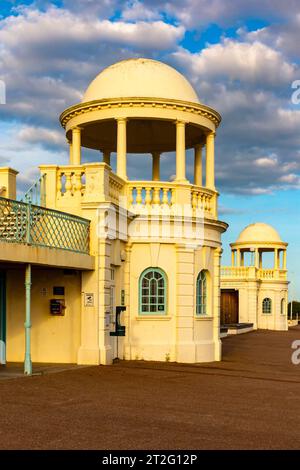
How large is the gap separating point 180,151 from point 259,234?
33267 millimetres

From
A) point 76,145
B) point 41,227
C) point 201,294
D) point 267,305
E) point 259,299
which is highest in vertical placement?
point 76,145

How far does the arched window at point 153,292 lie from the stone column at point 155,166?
456cm

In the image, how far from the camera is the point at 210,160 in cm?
1983

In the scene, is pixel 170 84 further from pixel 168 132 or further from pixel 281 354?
pixel 281 354

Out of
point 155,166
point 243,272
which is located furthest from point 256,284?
point 155,166

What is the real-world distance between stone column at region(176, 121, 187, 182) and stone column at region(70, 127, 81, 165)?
9.26 ft

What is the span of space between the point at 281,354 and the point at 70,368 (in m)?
11.4

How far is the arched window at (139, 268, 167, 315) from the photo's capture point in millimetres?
17922

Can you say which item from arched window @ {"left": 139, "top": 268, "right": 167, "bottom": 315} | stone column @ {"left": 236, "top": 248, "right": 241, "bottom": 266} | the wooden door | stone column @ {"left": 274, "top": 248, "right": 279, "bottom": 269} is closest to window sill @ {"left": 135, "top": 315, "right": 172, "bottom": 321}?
arched window @ {"left": 139, "top": 268, "right": 167, "bottom": 315}

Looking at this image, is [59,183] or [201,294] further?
[201,294]

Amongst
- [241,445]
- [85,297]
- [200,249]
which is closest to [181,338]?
[200,249]

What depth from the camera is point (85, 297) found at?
596 inches

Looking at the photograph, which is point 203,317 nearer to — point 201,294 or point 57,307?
point 201,294
